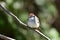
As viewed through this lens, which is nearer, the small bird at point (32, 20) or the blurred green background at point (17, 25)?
the small bird at point (32, 20)

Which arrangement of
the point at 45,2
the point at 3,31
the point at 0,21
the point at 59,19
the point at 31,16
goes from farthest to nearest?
the point at 59,19 < the point at 45,2 < the point at 3,31 < the point at 0,21 < the point at 31,16

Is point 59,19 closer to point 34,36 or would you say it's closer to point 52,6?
point 52,6

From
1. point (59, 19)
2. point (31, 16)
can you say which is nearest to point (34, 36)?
point (31, 16)

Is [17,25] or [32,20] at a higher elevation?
[17,25]

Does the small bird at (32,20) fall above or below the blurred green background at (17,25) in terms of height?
below

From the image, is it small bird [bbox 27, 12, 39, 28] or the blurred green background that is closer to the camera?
small bird [bbox 27, 12, 39, 28]

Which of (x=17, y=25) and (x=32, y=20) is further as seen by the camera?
(x=17, y=25)

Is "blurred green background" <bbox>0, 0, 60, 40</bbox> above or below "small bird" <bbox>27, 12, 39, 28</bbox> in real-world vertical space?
above

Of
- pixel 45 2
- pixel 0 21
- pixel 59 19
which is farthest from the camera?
pixel 59 19

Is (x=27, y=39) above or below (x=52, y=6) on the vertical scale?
below

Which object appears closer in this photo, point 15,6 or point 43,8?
point 15,6

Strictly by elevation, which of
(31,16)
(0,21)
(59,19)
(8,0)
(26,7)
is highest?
(59,19)
